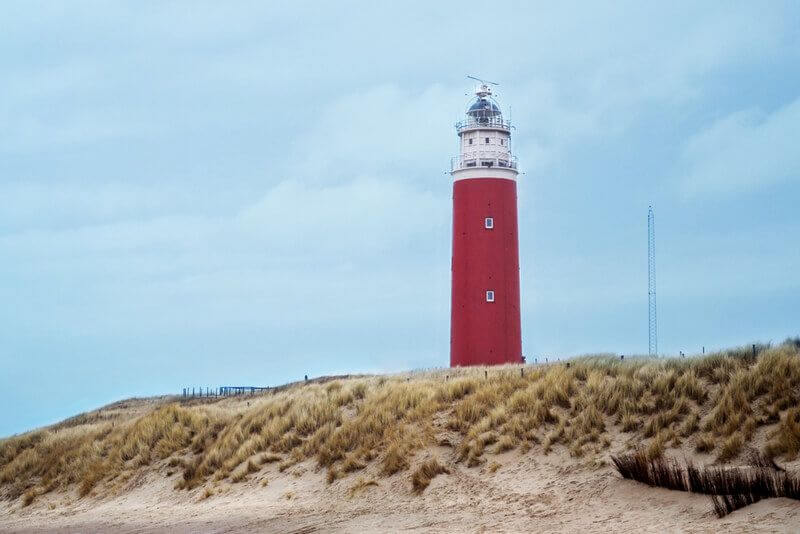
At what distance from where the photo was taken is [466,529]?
44.0ft

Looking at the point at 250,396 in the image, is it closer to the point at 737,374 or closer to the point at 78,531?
the point at 78,531

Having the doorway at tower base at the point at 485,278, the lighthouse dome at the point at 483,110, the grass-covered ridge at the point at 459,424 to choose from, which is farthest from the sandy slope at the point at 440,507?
the lighthouse dome at the point at 483,110

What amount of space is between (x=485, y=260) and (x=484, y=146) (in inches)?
170

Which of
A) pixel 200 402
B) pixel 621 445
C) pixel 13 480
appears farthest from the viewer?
pixel 200 402

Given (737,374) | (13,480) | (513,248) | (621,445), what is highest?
(513,248)

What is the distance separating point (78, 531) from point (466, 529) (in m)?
8.14

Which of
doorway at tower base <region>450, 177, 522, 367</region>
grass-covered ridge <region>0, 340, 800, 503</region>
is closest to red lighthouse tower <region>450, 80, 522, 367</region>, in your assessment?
doorway at tower base <region>450, 177, 522, 367</region>

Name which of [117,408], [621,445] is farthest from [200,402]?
[621,445]

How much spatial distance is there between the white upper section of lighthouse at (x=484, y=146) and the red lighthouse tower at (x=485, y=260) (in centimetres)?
3

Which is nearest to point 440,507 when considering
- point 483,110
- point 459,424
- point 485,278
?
point 459,424

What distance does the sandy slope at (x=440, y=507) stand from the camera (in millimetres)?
12148

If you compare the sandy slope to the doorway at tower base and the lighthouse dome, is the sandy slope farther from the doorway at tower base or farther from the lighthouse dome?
the lighthouse dome

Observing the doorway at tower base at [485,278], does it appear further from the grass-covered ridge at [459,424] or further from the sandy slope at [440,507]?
the sandy slope at [440,507]

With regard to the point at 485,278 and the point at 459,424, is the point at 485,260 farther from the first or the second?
the point at 459,424
